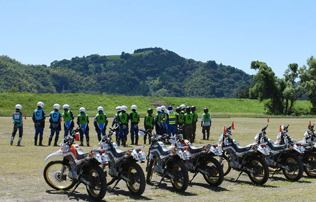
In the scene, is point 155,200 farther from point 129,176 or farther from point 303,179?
point 303,179

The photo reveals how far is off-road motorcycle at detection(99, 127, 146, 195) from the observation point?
370 inches

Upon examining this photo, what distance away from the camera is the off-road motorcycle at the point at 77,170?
9.05 m

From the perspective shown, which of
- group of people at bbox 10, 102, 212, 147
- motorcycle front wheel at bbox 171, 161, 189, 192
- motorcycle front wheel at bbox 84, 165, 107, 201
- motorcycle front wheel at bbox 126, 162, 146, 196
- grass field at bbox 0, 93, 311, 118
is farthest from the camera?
grass field at bbox 0, 93, 311, 118

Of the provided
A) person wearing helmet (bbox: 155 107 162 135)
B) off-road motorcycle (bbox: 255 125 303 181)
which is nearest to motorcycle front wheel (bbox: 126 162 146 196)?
off-road motorcycle (bbox: 255 125 303 181)

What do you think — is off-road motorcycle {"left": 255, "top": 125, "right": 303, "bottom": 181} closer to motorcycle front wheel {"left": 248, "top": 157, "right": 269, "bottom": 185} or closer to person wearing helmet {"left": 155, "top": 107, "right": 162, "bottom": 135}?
motorcycle front wheel {"left": 248, "top": 157, "right": 269, "bottom": 185}

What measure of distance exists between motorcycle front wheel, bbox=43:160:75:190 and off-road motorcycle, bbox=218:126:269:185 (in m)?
4.01

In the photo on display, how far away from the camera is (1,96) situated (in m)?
81.0

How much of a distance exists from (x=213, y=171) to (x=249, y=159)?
4.25 ft

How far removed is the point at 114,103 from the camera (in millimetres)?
88438

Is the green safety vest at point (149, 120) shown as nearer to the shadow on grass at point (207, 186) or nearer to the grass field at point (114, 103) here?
the shadow on grass at point (207, 186)

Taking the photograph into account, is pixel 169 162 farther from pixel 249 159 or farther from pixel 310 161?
pixel 310 161

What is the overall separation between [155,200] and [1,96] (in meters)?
78.1

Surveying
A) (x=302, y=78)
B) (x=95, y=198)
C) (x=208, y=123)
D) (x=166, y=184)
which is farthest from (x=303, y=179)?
(x=302, y=78)

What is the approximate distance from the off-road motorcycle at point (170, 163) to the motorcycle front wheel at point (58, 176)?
2.18 m
